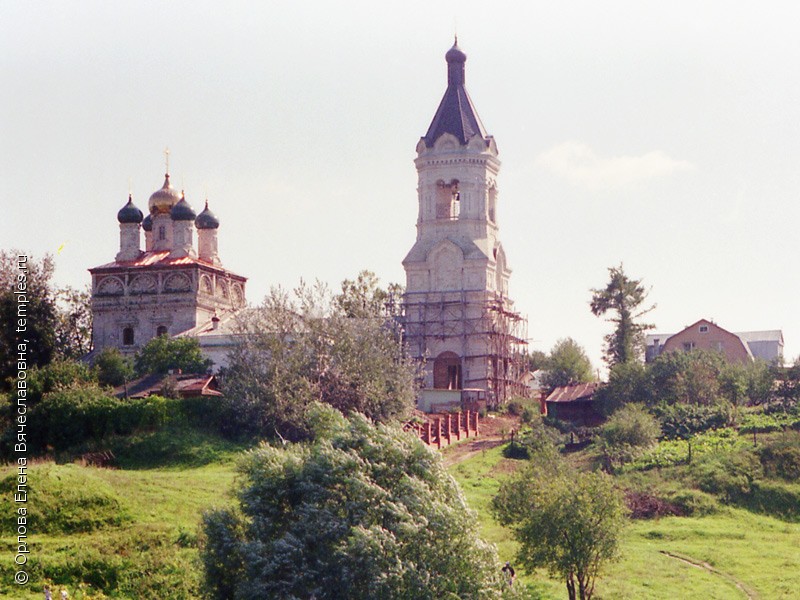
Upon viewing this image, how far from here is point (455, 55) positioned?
58.9 m

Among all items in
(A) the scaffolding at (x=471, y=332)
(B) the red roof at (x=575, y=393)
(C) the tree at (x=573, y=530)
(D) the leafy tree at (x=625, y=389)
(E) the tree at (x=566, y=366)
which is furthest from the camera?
(E) the tree at (x=566, y=366)

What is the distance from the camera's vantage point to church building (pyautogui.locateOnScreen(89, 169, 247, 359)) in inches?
2436

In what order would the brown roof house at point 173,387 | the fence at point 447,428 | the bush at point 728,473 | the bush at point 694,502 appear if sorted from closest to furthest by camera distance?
the bush at point 694,502, the bush at point 728,473, the fence at point 447,428, the brown roof house at point 173,387

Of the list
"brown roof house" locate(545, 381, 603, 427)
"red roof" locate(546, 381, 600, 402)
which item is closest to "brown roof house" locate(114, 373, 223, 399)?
"brown roof house" locate(545, 381, 603, 427)

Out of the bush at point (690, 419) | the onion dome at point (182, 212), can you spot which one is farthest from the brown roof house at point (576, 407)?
the onion dome at point (182, 212)

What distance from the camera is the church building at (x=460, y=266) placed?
55938mm

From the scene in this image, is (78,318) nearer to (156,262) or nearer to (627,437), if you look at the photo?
(156,262)

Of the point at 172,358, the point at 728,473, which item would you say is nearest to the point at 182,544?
the point at 728,473

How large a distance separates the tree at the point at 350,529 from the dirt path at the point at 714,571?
7.20 metres

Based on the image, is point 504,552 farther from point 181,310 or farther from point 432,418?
point 181,310

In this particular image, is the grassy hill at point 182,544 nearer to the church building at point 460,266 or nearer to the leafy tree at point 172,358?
the leafy tree at point 172,358

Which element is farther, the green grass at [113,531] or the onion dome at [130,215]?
the onion dome at [130,215]

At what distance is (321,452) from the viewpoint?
23.6m

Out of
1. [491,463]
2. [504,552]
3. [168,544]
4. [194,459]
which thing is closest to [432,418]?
[491,463]
